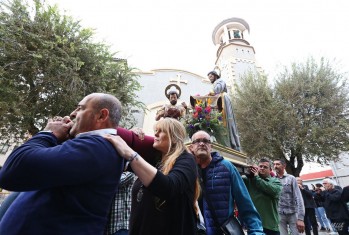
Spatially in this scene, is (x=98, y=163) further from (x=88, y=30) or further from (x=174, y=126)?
(x=88, y=30)

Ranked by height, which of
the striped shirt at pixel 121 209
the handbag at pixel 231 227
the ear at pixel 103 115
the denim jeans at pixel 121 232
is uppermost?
the ear at pixel 103 115

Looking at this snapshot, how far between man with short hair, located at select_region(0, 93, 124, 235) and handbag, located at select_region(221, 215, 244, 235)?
126 centimetres

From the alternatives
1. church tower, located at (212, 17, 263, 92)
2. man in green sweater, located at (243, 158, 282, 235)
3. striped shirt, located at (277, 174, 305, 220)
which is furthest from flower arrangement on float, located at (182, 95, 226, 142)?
church tower, located at (212, 17, 263, 92)

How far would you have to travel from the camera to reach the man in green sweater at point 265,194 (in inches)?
133

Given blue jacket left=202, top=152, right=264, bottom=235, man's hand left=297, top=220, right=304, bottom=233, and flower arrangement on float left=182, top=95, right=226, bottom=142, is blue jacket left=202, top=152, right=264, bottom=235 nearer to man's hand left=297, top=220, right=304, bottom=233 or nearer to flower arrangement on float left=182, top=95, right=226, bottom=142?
flower arrangement on float left=182, top=95, right=226, bottom=142

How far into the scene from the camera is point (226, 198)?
7.44 ft

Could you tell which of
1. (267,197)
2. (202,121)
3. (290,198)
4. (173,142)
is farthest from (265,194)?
(173,142)

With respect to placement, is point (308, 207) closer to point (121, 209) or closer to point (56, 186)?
point (121, 209)

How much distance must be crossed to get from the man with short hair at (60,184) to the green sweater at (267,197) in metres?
2.72

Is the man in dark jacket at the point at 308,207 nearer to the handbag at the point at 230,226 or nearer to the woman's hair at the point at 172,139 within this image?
the handbag at the point at 230,226

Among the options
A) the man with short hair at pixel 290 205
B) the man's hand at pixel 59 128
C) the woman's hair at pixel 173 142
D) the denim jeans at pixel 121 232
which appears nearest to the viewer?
the man's hand at pixel 59 128

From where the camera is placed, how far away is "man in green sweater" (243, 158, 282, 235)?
3.38m

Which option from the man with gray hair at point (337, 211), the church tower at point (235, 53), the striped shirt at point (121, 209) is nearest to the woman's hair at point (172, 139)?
the striped shirt at point (121, 209)

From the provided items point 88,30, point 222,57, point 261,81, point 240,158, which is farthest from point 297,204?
point 222,57
